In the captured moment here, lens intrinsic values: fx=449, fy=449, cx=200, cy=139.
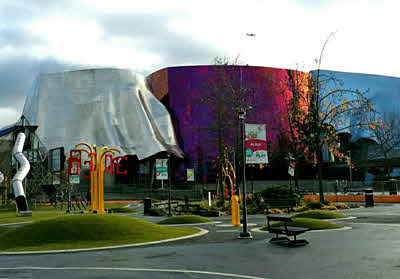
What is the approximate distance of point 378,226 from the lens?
18.1 meters

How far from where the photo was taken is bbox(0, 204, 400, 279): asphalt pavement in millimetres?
9188

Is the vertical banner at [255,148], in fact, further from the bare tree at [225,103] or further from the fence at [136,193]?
the fence at [136,193]

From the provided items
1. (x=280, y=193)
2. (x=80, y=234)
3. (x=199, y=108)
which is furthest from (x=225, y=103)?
(x=80, y=234)

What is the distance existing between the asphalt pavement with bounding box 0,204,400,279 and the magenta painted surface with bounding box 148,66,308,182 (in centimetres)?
6226

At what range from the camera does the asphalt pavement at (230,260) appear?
919cm

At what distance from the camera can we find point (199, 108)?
78.5 meters

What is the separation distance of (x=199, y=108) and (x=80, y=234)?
6393cm

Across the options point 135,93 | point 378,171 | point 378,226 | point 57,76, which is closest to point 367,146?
point 378,171

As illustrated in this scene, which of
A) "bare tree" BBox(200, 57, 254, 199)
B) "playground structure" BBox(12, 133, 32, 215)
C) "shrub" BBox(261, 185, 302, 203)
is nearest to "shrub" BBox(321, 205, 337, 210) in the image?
"shrub" BBox(261, 185, 302, 203)

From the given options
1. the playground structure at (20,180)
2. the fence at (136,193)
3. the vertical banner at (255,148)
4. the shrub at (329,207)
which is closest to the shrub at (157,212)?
the playground structure at (20,180)

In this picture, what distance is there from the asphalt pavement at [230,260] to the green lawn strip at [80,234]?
1445 mm

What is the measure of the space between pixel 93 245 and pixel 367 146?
293 feet

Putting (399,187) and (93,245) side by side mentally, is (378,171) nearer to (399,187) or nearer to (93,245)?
(399,187)

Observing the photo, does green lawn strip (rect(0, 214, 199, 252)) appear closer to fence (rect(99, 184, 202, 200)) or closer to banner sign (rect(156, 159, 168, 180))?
banner sign (rect(156, 159, 168, 180))
